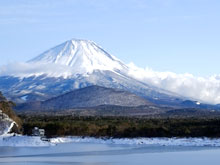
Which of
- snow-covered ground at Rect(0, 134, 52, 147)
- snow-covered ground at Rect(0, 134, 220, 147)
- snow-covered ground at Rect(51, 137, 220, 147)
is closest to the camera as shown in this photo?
snow-covered ground at Rect(0, 134, 52, 147)

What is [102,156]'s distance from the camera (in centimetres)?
3903

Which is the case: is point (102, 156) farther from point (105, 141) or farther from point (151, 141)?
point (105, 141)

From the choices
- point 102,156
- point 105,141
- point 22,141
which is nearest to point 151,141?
point 105,141

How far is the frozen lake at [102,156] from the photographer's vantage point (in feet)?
115

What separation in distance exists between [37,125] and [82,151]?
19.2 m

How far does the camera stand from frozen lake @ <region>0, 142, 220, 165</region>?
3497cm

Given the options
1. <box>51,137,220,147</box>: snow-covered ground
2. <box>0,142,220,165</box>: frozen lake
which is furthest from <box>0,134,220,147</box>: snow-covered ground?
<box>0,142,220,165</box>: frozen lake

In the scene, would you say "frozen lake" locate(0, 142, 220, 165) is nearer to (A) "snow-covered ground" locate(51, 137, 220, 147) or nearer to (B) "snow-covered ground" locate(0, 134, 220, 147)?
(B) "snow-covered ground" locate(0, 134, 220, 147)

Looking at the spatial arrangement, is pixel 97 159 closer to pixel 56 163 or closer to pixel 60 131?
pixel 56 163

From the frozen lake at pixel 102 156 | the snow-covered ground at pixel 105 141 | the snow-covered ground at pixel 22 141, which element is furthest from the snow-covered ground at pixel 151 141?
the snow-covered ground at pixel 22 141

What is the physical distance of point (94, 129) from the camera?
59.6 meters

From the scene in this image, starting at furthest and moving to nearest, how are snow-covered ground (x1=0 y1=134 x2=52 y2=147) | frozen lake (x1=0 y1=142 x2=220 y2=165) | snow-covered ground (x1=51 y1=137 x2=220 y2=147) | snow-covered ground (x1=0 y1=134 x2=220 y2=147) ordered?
1. snow-covered ground (x1=51 y1=137 x2=220 y2=147)
2. snow-covered ground (x1=0 y1=134 x2=220 y2=147)
3. snow-covered ground (x1=0 y1=134 x2=52 y2=147)
4. frozen lake (x1=0 y1=142 x2=220 y2=165)

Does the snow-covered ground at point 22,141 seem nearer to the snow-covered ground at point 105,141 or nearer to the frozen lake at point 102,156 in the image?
the snow-covered ground at point 105,141

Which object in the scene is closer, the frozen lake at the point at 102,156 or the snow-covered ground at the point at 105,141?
the frozen lake at the point at 102,156
